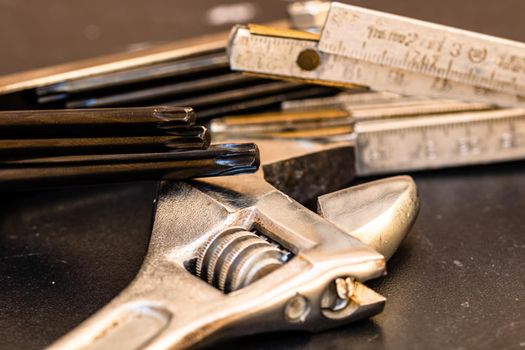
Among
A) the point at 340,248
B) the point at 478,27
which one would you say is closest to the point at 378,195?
the point at 340,248

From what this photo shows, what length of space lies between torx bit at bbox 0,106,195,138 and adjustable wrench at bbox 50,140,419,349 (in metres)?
0.10

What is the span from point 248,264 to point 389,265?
10.0 inches

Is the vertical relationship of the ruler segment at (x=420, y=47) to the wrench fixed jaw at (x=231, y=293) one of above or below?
above

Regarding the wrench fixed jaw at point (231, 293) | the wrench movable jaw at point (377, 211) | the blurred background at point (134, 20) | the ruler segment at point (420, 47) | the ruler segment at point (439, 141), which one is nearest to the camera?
the wrench fixed jaw at point (231, 293)

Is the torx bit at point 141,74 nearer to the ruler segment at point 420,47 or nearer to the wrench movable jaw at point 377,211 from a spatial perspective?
the ruler segment at point 420,47

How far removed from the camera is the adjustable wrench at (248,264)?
78cm

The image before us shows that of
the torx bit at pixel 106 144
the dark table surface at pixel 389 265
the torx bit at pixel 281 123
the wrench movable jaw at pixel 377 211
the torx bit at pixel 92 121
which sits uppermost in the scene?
→ the torx bit at pixel 92 121

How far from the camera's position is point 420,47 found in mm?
1196

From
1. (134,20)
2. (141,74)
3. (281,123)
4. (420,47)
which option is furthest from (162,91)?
(134,20)

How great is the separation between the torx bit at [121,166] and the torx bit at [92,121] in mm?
34

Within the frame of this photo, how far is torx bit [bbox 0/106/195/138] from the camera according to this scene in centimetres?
97

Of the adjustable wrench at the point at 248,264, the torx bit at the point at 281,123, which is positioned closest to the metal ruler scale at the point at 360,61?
the torx bit at the point at 281,123

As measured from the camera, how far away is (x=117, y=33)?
7.72 ft

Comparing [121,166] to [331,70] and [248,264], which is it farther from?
[331,70]
